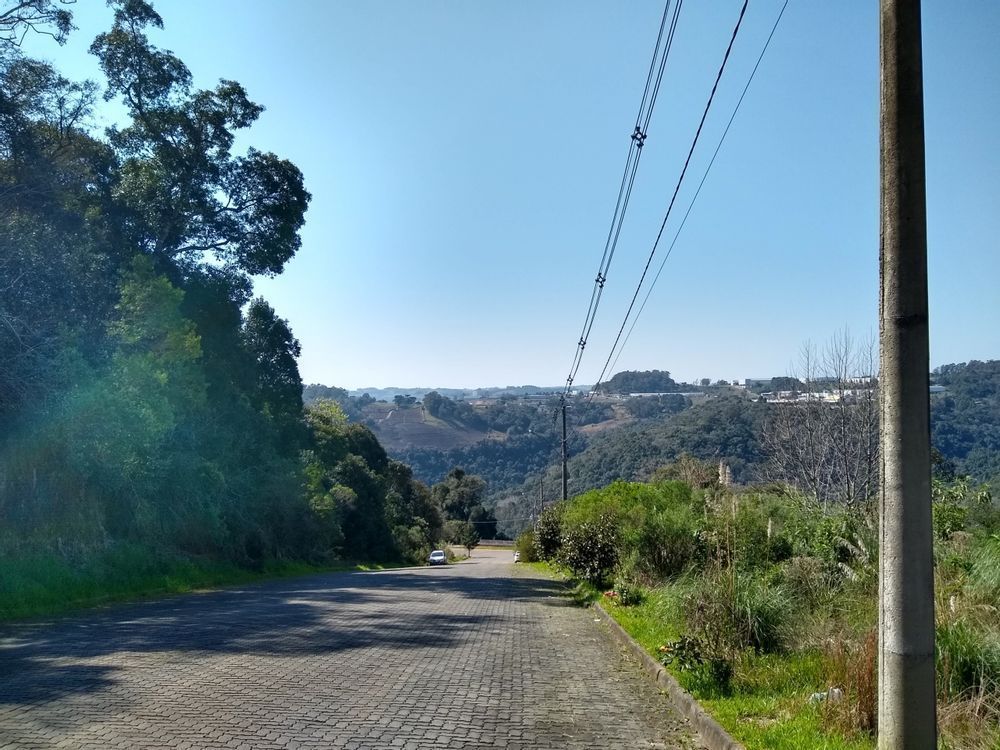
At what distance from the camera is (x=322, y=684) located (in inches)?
356

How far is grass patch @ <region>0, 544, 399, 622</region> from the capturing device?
53.8 feet

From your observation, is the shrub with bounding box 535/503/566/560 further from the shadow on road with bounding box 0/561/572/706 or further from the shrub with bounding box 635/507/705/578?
the shrub with bounding box 635/507/705/578

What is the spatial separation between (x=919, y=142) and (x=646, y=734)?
17.4 feet

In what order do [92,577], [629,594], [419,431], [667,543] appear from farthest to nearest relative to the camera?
1. [419,431]
2. [92,577]
3. [629,594]
4. [667,543]

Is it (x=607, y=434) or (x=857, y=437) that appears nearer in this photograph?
(x=857, y=437)

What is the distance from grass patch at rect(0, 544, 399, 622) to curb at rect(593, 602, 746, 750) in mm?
10738

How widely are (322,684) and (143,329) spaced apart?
1824 cm

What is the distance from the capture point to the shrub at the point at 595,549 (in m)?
20.9

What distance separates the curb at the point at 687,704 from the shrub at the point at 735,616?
2.07ft

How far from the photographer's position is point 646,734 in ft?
24.9

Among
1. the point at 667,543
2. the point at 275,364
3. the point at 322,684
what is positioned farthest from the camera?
the point at 275,364

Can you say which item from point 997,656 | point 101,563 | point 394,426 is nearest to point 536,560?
point 101,563

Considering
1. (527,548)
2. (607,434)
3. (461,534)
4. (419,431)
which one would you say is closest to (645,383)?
(607,434)

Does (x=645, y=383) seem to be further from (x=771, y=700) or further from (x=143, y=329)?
(x=771, y=700)
